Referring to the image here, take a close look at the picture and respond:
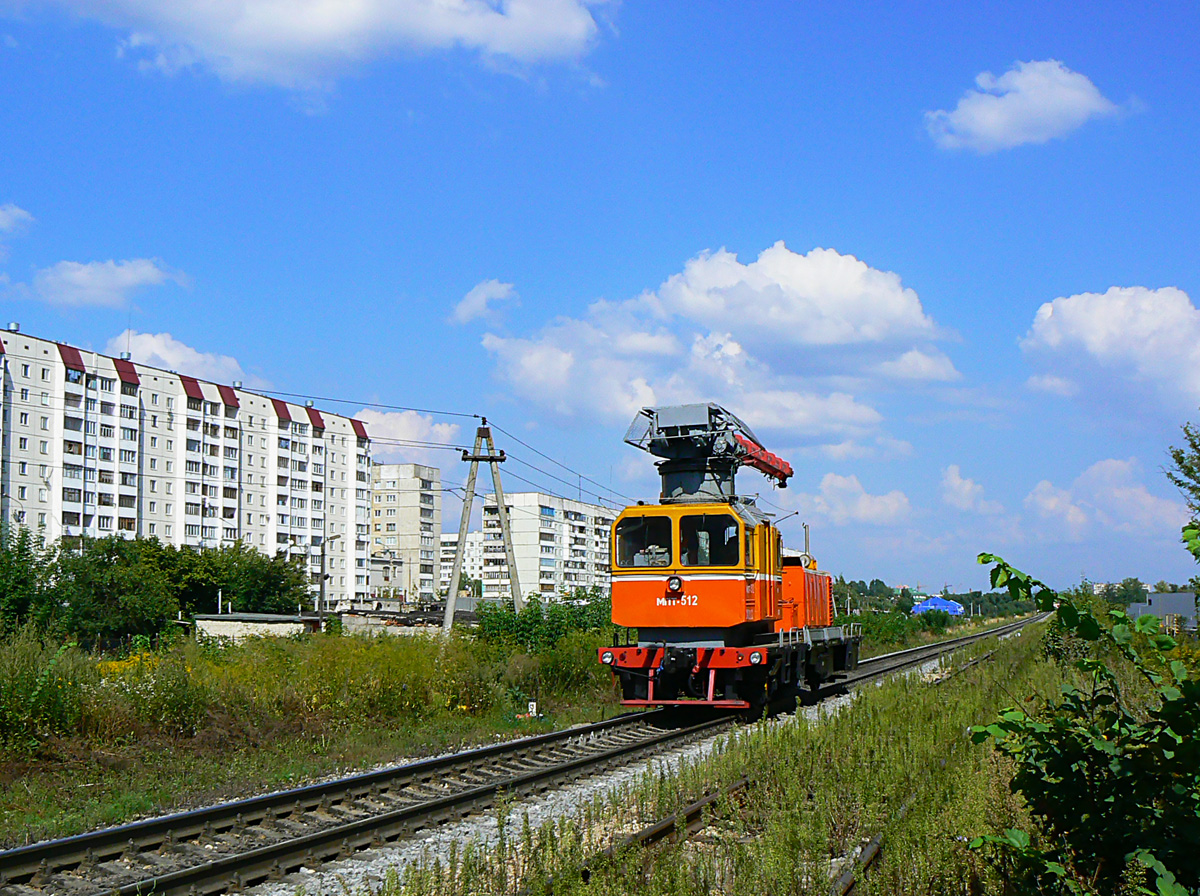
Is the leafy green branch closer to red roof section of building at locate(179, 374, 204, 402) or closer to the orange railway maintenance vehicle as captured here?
the orange railway maintenance vehicle

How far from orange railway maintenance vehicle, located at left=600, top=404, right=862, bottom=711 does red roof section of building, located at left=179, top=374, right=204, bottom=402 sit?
8254cm

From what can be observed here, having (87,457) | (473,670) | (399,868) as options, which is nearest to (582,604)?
(473,670)

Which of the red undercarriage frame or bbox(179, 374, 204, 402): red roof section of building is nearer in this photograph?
the red undercarriage frame

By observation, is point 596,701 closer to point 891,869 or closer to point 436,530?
point 891,869

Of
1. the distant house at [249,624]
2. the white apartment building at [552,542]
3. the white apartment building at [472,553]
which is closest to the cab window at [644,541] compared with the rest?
the distant house at [249,624]

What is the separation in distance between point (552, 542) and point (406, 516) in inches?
763

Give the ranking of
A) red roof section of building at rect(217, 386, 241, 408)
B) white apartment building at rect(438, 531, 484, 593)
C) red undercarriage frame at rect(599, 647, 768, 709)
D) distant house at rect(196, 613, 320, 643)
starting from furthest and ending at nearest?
1. white apartment building at rect(438, 531, 484, 593)
2. red roof section of building at rect(217, 386, 241, 408)
3. distant house at rect(196, 613, 320, 643)
4. red undercarriage frame at rect(599, 647, 768, 709)

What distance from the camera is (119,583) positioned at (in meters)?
56.5

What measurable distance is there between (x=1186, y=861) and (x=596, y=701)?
50.3 ft

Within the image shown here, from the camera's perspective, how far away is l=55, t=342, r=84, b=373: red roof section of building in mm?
77500

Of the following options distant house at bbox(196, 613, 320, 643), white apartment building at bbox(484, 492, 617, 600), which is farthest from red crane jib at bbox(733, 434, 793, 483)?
white apartment building at bbox(484, 492, 617, 600)

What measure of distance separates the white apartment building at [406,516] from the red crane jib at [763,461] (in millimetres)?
112744

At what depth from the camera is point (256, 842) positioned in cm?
791

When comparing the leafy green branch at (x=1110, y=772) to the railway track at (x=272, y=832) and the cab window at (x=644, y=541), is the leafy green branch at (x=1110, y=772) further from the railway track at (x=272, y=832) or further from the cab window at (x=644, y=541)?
the cab window at (x=644, y=541)
